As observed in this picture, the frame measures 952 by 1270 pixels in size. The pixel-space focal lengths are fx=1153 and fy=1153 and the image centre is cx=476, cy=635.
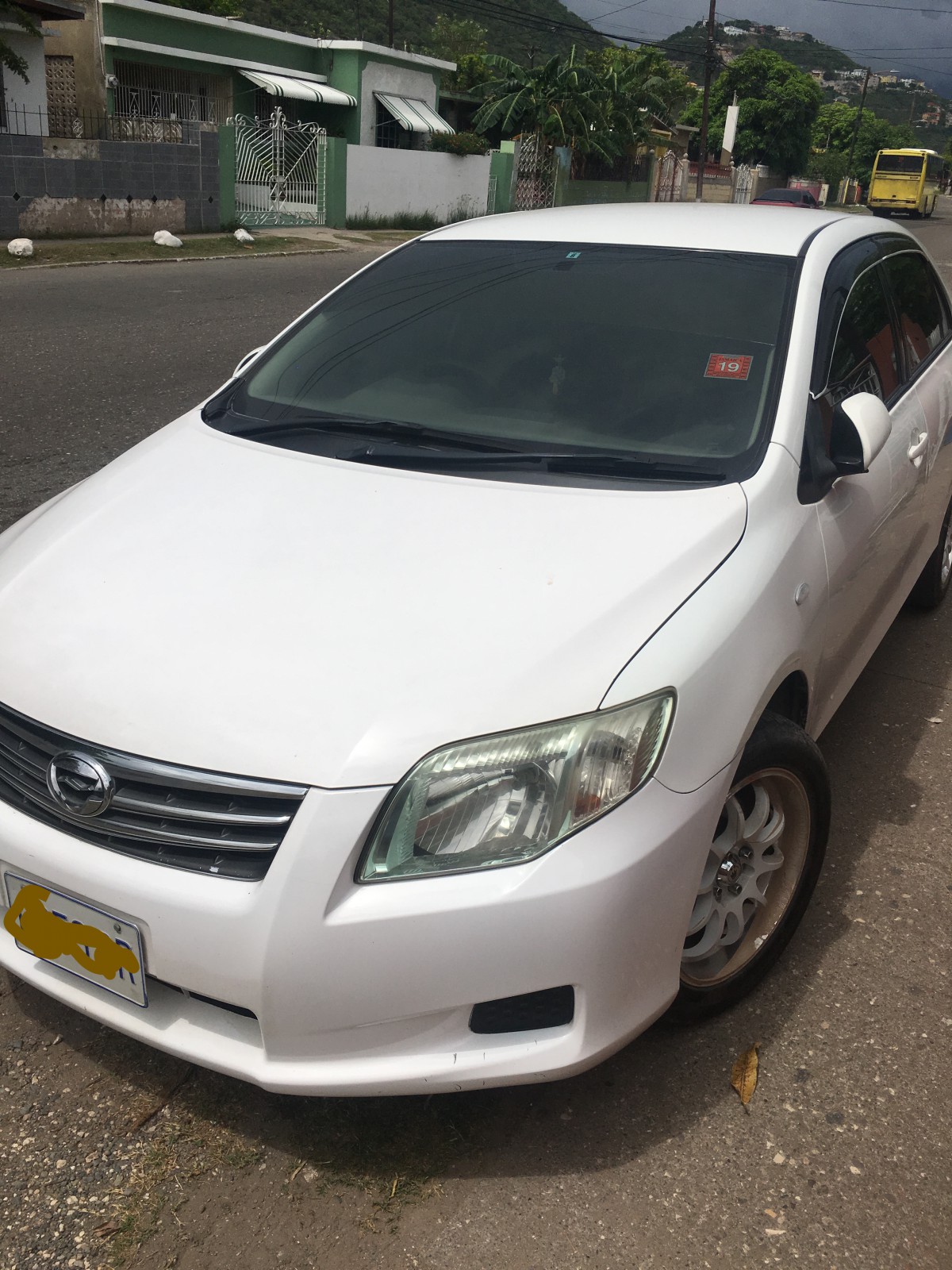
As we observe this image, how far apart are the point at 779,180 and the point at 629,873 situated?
74.6m

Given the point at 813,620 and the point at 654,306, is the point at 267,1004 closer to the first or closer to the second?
the point at 813,620

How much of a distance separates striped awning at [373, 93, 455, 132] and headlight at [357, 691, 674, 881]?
1232 inches

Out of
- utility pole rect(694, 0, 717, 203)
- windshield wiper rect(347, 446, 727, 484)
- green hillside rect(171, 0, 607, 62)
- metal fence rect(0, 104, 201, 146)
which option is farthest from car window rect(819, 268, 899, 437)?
utility pole rect(694, 0, 717, 203)

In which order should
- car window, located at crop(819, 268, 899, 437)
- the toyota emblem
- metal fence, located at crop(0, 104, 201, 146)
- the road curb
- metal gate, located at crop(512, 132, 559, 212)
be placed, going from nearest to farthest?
the toyota emblem → car window, located at crop(819, 268, 899, 437) → the road curb → metal fence, located at crop(0, 104, 201, 146) → metal gate, located at crop(512, 132, 559, 212)

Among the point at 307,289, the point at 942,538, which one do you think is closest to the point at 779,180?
the point at 307,289

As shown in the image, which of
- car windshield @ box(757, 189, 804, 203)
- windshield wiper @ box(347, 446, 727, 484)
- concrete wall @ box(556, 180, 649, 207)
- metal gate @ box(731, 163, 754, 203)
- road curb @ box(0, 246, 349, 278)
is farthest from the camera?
metal gate @ box(731, 163, 754, 203)

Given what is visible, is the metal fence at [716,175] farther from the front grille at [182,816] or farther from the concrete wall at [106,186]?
the front grille at [182,816]

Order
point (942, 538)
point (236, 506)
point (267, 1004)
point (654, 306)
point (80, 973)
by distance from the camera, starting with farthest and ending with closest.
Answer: point (942, 538) < point (654, 306) < point (236, 506) < point (80, 973) < point (267, 1004)

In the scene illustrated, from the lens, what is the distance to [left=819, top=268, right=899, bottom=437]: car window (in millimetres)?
2980

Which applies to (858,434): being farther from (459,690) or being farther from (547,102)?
(547,102)

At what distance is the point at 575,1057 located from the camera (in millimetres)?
1985

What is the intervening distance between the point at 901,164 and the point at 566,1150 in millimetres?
59691

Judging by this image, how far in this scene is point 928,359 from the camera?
405cm

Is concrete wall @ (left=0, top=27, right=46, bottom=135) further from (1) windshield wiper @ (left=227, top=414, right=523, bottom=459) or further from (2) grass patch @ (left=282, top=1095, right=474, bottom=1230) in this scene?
(2) grass patch @ (left=282, top=1095, right=474, bottom=1230)
